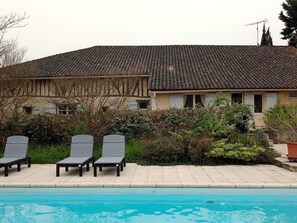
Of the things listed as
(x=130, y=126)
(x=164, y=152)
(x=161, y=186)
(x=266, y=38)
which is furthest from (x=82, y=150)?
(x=266, y=38)

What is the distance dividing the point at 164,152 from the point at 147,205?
4.59 metres

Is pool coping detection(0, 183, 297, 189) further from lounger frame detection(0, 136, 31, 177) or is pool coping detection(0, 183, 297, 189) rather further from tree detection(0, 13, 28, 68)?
tree detection(0, 13, 28, 68)

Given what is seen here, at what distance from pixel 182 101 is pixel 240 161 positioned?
35.0ft

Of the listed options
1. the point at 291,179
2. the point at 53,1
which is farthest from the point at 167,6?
the point at 291,179

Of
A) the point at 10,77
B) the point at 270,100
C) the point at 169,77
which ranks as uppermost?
the point at 169,77

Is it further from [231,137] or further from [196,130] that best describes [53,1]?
[231,137]

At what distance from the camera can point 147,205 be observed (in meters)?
8.99

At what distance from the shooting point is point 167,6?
→ 65.2ft

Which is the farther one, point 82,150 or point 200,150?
point 200,150

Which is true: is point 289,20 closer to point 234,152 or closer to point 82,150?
point 234,152

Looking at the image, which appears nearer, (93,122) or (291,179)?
(291,179)

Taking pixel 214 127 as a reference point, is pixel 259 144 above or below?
below

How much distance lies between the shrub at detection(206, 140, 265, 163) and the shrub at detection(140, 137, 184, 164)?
1.15m

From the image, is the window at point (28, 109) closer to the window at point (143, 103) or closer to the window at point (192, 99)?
the window at point (143, 103)
